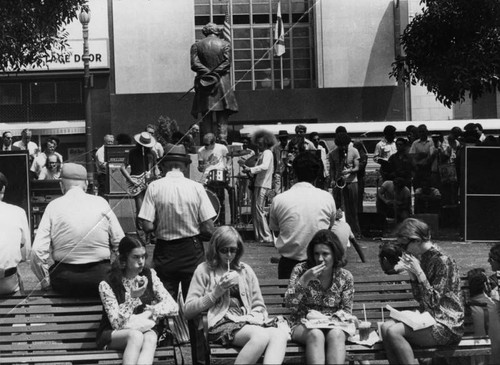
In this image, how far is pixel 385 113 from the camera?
111 feet

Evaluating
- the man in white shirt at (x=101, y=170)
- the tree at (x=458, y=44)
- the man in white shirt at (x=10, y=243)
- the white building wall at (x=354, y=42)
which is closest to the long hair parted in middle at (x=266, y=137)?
the man in white shirt at (x=101, y=170)

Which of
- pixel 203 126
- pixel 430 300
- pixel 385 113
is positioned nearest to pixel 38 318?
pixel 430 300

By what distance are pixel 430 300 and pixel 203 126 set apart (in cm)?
1126

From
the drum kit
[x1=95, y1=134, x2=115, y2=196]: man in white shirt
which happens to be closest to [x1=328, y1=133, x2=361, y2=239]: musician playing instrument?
the drum kit

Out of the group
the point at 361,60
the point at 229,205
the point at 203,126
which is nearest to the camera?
the point at 229,205

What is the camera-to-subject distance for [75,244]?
28.8ft

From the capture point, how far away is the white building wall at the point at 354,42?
23828 mm

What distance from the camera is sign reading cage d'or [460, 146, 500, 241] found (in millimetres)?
15905

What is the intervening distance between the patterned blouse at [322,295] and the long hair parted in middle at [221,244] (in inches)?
16.1

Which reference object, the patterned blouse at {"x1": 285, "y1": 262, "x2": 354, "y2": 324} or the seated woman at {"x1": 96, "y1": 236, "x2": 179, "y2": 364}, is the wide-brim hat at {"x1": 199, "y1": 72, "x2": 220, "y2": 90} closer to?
the seated woman at {"x1": 96, "y1": 236, "x2": 179, "y2": 364}

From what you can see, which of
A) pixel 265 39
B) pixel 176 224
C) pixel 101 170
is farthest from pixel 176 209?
pixel 265 39

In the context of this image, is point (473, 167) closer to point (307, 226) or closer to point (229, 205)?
point (229, 205)

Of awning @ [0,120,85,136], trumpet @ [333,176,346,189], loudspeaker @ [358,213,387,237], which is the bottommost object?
loudspeaker @ [358,213,387,237]

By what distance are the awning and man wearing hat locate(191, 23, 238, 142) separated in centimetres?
1742
